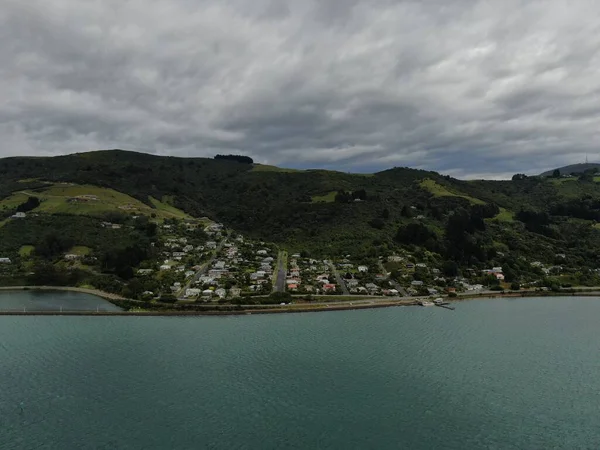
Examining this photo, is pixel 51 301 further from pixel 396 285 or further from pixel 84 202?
pixel 396 285

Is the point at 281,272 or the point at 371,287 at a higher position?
the point at 281,272

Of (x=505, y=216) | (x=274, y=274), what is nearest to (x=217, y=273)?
(x=274, y=274)

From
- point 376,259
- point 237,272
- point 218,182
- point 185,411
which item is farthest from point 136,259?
point 218,182

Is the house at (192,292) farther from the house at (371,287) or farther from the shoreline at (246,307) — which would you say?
the house at (371,287)

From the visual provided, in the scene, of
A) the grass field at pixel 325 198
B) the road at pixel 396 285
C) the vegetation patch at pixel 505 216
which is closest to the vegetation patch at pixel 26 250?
the road at pixel 396 285

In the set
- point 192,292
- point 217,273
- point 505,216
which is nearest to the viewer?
point 192,292

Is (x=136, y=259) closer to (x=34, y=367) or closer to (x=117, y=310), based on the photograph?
(x=117, y=310)

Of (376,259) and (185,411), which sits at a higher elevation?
(376,259)

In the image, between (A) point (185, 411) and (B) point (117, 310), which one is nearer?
(A) point (185, 411)
